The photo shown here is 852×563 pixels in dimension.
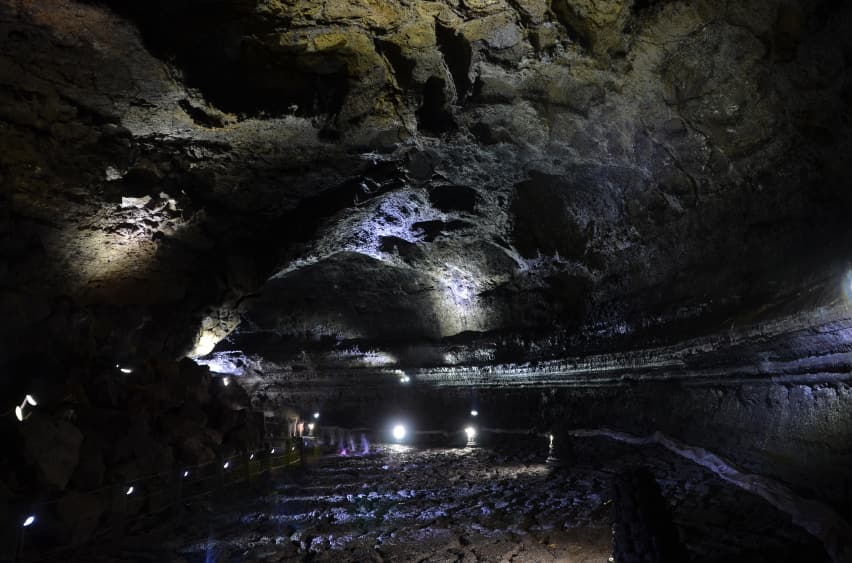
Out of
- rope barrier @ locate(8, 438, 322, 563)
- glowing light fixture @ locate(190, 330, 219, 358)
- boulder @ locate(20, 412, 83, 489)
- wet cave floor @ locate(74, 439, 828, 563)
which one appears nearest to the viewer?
wet cave floor @ locate(74, 439, 828, 563)

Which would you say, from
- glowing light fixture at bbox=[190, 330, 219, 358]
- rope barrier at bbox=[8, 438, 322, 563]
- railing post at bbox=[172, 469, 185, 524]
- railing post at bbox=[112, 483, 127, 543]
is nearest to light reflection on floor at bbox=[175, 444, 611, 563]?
railing post at bbox=[172, 469, 185, 524]

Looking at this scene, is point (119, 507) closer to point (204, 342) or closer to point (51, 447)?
point (51, 447)

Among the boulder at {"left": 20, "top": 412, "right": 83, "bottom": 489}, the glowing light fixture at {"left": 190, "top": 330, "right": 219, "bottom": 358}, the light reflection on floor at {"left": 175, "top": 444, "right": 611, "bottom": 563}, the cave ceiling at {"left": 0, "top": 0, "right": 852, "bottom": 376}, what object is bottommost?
the light reflection on floor at {"left": 175, "top": 444, "right": 611, "bottom": 563}

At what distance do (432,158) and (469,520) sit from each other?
5594 millimetres

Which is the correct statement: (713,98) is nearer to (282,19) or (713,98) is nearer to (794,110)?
(794,110)


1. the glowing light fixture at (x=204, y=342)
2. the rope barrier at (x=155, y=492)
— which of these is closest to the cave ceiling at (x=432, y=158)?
the glowing light fixture at (x=204, y=342)

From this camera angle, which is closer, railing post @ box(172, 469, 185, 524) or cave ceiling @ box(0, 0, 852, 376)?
cave ceiling @ box(0, 0, 852, 376)

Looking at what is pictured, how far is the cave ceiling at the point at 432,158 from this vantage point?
5.46 metres

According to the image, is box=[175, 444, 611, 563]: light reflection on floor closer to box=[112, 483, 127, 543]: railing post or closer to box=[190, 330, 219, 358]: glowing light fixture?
box=[112, 483, 127, 543]: railing post

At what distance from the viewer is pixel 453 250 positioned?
37.3ft

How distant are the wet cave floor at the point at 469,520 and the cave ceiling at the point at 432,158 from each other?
7.15 feet

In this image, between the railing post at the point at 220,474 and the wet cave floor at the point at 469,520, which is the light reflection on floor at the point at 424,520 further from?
the railing post at the point at 220,474

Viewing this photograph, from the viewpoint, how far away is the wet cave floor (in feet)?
14.3

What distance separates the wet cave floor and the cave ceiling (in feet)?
7.15
